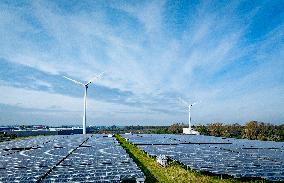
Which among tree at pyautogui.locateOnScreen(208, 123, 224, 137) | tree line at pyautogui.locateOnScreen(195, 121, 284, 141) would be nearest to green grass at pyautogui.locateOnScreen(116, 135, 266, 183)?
tree line at pyautogui.locateOnScreen(195, 121, 284, 141)

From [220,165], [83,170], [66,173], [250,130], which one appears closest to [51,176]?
[66,173]

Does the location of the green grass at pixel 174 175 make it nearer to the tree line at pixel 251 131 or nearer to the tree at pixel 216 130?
the tree line at pixel 251 131

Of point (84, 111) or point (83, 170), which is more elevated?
point (84, 111)

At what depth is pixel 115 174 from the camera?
20969 mm

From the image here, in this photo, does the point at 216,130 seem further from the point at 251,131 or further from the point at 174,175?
the point at 174,175

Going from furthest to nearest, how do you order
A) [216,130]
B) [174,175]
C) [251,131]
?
1. [216,130]
2. [251,131]
3. [174,175]

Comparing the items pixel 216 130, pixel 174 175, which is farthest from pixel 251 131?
pixel 174 175

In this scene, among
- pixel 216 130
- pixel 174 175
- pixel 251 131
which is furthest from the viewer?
pixel 216 130

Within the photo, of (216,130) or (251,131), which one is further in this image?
(216,130)

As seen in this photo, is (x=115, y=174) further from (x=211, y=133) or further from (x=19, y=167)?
(x=211, y=133)

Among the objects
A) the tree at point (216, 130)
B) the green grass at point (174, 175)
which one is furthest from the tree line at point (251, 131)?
the green grass at point (174, 175)

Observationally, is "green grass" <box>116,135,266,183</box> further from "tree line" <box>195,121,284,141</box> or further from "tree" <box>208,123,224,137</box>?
"tree" <box>208,123,224,137</box>

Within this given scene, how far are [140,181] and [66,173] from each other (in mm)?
5235

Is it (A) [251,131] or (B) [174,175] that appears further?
(A) [251,131]
